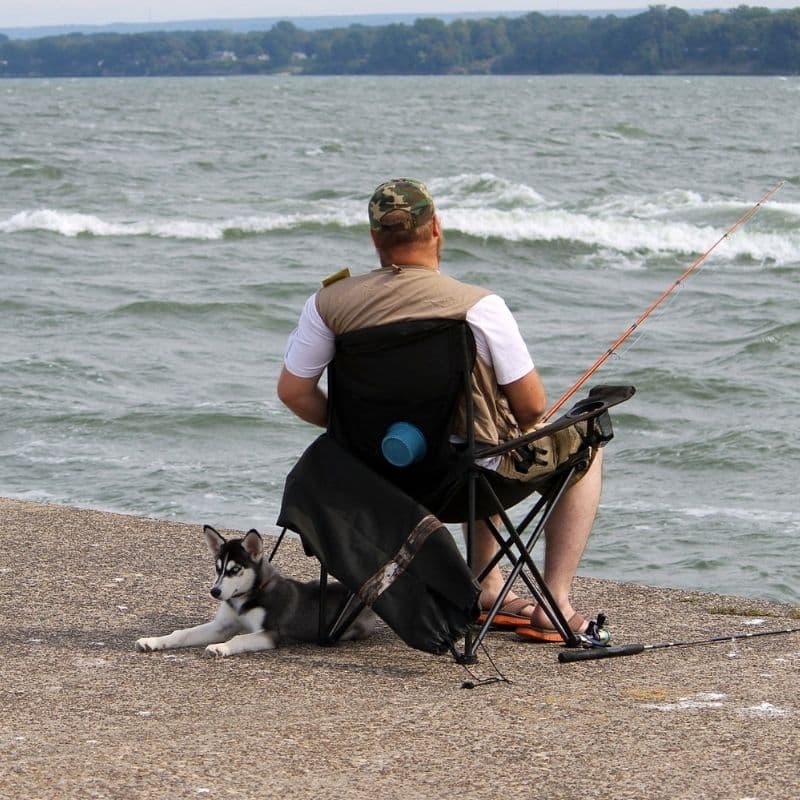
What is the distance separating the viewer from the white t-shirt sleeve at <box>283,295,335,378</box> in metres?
4.30

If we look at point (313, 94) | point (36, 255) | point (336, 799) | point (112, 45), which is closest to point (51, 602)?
point (336, 799)

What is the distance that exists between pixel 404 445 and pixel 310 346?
0.37 meters

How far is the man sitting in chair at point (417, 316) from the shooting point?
419 centimetres

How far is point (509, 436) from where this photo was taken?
441cm

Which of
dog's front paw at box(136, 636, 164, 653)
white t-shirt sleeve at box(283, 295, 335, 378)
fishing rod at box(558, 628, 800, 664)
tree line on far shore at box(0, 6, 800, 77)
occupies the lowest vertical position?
tree line on far shore at box(0, 6, 800, 77)

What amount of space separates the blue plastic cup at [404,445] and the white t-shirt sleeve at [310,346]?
0.27 m

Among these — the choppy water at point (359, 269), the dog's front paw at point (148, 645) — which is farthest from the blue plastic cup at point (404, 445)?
the choppy water at point (359, 269)

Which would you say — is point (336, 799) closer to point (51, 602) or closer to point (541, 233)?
point (51, 602)

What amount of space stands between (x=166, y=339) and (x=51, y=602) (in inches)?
373

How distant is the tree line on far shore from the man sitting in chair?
126 m

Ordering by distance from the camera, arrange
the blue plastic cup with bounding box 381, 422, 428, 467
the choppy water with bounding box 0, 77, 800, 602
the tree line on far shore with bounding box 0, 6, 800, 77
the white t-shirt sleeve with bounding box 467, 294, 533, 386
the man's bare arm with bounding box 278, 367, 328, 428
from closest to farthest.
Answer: the white t-shirt sleeve with bounding box 467, 294, 533, 386 → the blue plastic cup with bounding box 381, 422, 428, 467 → the man's bare arm with bounding box 278, 367, 328, 428 → the choppy water with bounding box 0, 77, 800, 602 → the tree line on far shore with bounding box 0, 6, 800, 77

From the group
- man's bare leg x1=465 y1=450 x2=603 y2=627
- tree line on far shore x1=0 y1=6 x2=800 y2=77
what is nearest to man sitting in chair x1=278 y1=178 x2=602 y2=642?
man's bare leg x1=465 y1=450 x2=603 y2=627

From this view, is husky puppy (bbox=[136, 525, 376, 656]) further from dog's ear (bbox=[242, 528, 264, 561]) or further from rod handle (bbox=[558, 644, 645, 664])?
rod handle (bbox=[558, 644, 645, 664])

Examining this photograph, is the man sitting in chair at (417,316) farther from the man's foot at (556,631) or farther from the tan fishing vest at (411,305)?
the man's foot at (556,631)
